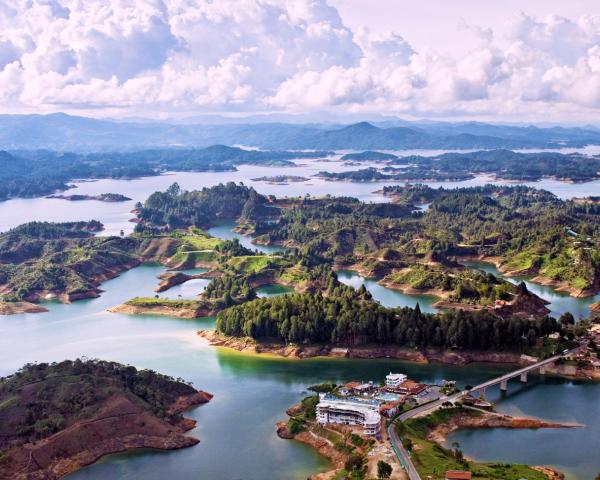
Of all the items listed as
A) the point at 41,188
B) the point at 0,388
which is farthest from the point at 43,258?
the point at 41,188

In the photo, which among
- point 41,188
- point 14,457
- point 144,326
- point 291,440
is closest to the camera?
point 14,457

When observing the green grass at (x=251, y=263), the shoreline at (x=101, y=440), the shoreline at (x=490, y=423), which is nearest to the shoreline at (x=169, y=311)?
the green grass at (x=251, y=263)

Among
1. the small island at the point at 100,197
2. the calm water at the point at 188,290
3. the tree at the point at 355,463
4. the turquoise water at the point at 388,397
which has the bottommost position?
the small island at the point at 100,197

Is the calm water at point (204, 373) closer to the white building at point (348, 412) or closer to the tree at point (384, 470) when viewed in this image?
the white building at point (348, 412)

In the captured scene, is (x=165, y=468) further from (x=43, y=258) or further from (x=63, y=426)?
(x=43, y=258)

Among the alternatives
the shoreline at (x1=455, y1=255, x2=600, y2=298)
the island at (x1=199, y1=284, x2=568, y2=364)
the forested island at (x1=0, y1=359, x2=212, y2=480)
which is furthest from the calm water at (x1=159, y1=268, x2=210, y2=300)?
the shoreline at (x1=455, y1=255, x2=600, y2=298)

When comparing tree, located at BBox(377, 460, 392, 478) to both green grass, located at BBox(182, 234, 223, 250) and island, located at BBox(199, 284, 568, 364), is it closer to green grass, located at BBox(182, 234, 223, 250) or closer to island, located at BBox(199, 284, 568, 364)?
island, located at BBox(199, 284, 568, 364)
